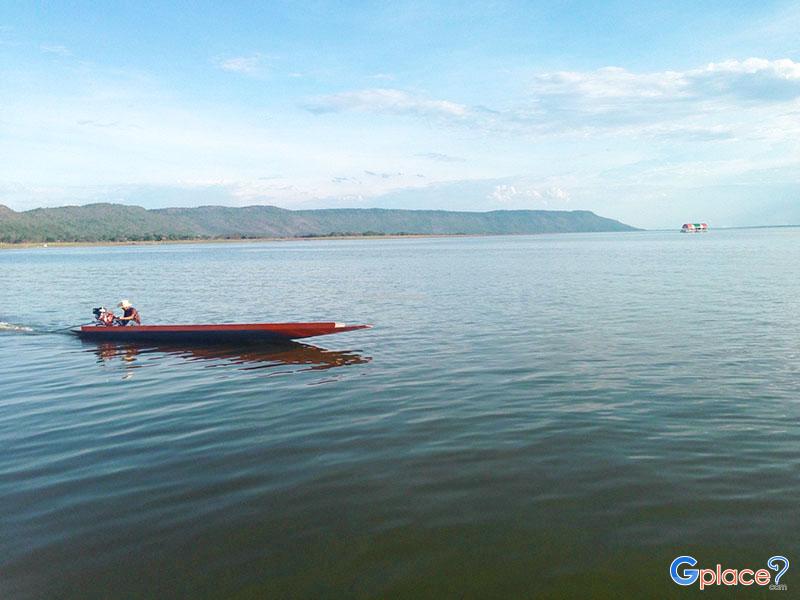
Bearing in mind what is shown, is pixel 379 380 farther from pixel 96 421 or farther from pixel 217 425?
pixel 96 421

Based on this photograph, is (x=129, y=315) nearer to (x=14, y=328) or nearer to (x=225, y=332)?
(x=225, y=332)

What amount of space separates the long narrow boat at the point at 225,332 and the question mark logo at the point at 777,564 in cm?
1584

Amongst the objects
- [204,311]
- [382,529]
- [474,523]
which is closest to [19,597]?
[382,529]

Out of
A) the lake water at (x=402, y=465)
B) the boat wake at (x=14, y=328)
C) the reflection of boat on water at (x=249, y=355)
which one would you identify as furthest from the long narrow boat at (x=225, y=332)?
the boat wake at (x=14, y=328)

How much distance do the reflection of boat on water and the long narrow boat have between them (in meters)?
0.42

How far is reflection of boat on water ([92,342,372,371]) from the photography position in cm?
2023

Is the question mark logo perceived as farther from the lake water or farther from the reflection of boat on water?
the reflection of boat on water

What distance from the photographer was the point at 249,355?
2169cm

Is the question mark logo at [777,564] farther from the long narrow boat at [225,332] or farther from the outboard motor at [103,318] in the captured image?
the outboard motor at [103,318]

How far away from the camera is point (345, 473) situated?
34.6 ft

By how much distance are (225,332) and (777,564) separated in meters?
19.8

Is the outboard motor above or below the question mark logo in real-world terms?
above

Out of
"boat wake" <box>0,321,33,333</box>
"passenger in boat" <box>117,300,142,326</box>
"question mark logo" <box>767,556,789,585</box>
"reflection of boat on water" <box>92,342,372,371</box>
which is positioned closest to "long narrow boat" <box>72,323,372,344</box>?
"reflection of boat on water" <box>92,342,372,371</box>

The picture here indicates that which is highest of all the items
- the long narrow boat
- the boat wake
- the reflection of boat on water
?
the long narrow boat
